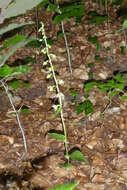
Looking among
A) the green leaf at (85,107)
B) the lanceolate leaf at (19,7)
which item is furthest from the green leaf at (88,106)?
the lanceolate leaf at (19,7)

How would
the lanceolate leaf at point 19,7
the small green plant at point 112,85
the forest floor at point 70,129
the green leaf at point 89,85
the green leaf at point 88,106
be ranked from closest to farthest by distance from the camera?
the lanceolate leaf at point 19,7
the forest floor at point 70,129
the small green plant at point 112,85
the green leaf at point 89,85
the green leaf at point 88,106

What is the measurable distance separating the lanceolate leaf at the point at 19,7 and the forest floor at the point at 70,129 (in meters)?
1.89

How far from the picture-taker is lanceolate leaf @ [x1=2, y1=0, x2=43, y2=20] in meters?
0.69

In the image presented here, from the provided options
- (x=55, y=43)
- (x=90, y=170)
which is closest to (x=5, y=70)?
(x=90, y=170)

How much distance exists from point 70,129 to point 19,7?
2.38 metres

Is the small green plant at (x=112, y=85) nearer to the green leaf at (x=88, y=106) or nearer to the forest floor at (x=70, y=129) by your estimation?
the green leaf at (x=88, y=106)

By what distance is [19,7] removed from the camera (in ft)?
2.31

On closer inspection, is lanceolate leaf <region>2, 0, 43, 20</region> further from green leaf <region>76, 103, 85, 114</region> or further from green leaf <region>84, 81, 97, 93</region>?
green leaf <region>76, 103, 85, 114</region>

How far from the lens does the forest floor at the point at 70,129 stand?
98.9 inches

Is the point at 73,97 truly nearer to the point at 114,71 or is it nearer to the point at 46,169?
the point at 114,71

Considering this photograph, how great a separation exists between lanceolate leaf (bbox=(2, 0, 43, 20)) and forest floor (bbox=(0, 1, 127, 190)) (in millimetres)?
1889

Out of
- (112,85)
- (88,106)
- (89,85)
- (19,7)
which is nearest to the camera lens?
(19,7)

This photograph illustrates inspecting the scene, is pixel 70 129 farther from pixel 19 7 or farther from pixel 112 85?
pixel 19 7

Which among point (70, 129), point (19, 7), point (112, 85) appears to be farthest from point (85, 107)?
point (19, 7)
